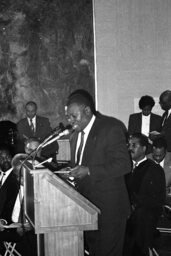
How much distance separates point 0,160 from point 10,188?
712mm

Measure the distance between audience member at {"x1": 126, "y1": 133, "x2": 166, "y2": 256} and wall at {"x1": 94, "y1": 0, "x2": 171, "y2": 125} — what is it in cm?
410

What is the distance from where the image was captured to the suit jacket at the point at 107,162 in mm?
3494

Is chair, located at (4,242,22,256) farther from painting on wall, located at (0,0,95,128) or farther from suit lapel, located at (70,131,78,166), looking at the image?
painting on wall, located at (0,0,95,128)

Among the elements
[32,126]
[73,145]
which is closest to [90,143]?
[73,145]

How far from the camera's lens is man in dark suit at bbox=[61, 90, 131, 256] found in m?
3.48

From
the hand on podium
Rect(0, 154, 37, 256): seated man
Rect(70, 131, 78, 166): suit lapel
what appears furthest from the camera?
Rect(0, 154, 37, 256): seated man

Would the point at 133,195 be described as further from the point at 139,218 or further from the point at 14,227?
the point at 14,227

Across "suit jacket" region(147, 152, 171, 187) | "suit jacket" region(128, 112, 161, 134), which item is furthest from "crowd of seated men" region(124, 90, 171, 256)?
"suit jacket" region(128, 112, 161, 134)

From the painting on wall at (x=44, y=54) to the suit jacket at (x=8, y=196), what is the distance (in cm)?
400

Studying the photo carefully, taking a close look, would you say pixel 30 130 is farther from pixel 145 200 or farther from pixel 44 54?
pixel 145 200

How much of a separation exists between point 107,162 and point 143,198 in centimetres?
146

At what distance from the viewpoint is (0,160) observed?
5617 mm

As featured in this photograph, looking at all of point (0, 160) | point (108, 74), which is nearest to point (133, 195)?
point (0, 160)

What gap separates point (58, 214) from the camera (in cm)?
288
